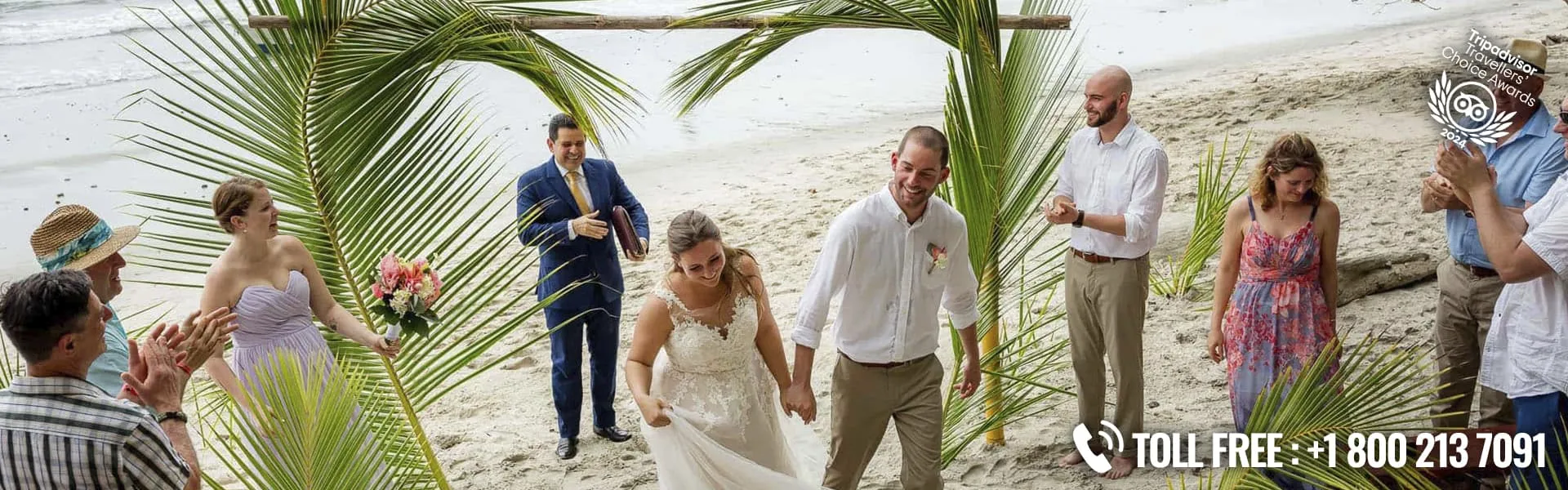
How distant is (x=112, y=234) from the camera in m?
3.94

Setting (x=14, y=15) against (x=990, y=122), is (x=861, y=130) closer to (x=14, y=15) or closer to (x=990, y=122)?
(x=990, y=122)

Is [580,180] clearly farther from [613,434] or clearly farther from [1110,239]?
[1110,239]

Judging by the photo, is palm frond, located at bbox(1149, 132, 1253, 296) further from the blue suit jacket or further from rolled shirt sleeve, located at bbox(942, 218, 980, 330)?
the blue suit jacket

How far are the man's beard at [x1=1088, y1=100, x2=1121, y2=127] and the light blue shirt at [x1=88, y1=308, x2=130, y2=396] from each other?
3.36 meters

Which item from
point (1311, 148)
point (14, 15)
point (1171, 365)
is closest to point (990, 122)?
point (1311, 148)

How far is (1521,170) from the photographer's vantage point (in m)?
4.27

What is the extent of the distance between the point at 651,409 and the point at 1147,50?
14.6m

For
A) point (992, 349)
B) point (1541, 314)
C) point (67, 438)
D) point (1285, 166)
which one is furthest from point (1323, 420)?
point (67, 438)

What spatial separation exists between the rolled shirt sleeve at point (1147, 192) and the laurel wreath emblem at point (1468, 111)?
3.10 feet

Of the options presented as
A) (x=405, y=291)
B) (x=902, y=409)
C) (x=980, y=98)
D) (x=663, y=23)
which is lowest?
(x=902, y=409)

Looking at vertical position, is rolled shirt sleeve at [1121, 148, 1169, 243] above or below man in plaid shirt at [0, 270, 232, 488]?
above

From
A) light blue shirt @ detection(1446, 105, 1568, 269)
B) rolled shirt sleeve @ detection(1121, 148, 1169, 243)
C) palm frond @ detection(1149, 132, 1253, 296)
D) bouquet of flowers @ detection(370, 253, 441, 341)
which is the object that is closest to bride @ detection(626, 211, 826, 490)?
bouquet of flowers @ detection(370, 253, 441, 341)

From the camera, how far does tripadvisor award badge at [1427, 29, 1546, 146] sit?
4129 mm

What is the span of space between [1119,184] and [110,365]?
11.4 feet
